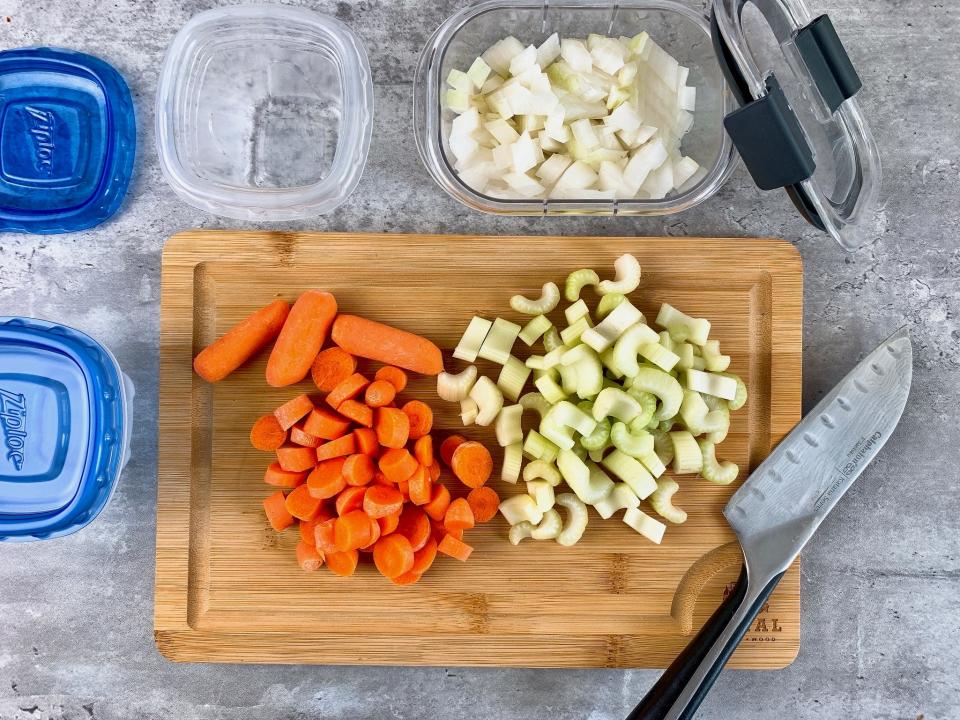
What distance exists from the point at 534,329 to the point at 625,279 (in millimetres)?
224

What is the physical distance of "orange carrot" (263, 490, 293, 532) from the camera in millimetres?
1556

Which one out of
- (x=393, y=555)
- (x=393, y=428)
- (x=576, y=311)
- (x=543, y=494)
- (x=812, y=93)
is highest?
(x=812, y=93)

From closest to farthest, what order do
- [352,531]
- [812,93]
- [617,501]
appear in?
[812,93] < [352,531] < [617,501]

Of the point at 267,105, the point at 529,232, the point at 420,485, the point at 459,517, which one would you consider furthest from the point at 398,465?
the point at 267,105

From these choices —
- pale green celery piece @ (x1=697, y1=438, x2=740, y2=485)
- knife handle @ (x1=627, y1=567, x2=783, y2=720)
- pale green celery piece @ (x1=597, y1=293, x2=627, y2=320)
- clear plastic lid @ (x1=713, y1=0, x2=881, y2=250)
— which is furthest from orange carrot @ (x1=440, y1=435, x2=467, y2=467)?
clear plastic lid @ (x1=713, y1=0, x2=881, y2=250)

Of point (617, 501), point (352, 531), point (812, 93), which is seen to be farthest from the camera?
point (617, 501)

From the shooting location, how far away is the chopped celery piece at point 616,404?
58.5 inches

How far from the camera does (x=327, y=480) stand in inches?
59.4

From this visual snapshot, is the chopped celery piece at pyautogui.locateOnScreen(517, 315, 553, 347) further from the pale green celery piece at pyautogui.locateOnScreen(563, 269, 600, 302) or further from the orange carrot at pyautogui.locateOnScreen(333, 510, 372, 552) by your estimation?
the orange carrot at pyautogui.locateOnScreen(333, 510, 372, 552)

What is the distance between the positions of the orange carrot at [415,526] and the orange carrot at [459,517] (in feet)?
0.15

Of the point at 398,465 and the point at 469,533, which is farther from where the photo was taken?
the point at 469,533

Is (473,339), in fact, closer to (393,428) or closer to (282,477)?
(393,428)

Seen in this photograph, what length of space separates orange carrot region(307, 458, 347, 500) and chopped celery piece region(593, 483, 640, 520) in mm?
561

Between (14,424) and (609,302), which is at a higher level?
(609,302)
